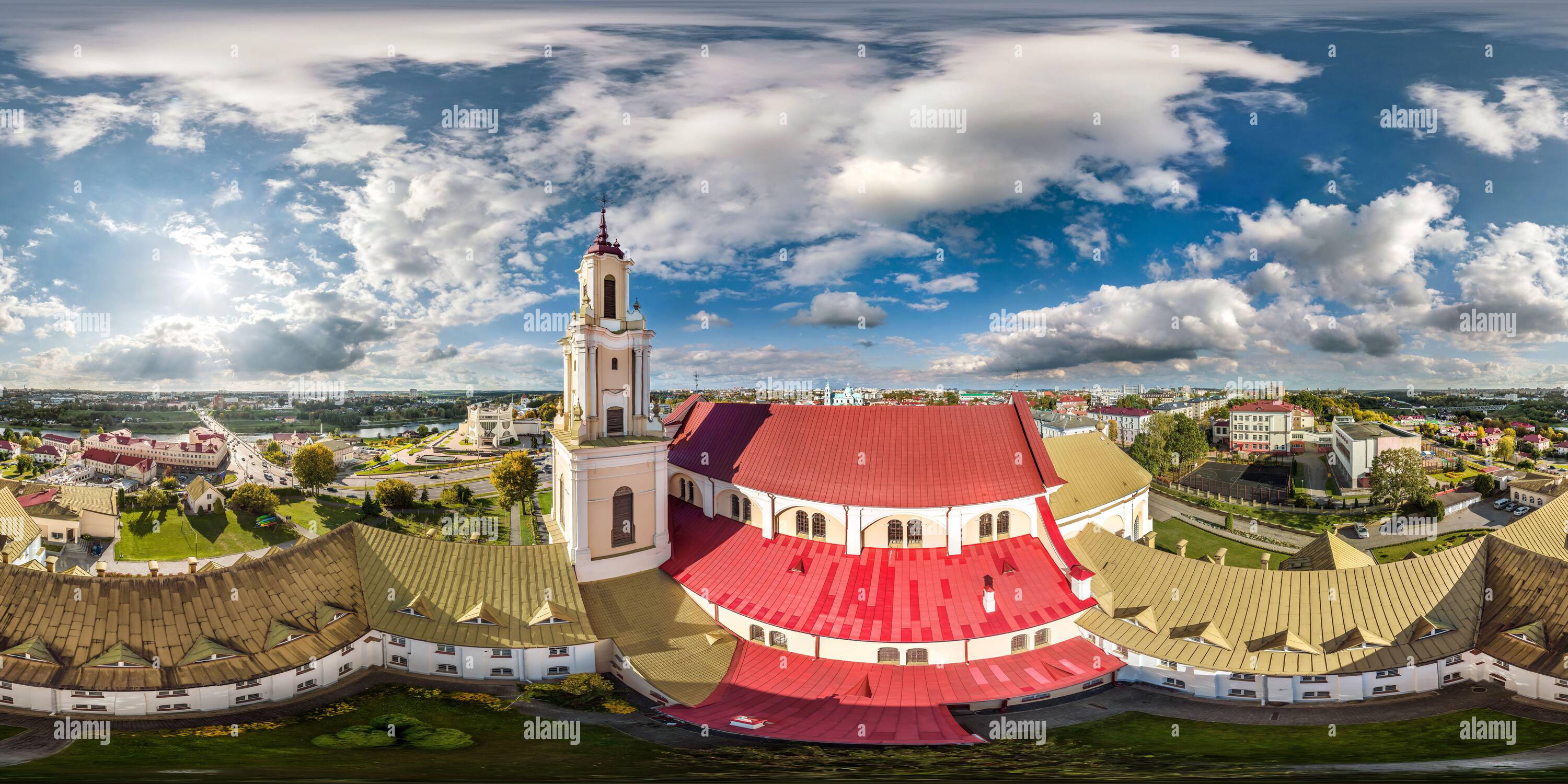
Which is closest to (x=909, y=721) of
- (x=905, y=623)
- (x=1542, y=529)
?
(x=905, y=623)

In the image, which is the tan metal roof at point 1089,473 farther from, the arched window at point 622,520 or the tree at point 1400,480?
the tree at point 1400,480

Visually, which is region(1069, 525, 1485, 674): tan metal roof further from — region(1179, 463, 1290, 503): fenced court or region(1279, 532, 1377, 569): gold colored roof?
region(1179, 463, 1290, 503): fenced court

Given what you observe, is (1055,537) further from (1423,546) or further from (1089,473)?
(1423,546)

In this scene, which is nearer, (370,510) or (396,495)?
(370,510)

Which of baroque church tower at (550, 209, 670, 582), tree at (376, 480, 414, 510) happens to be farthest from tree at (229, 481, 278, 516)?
baroque church tower at (550, 209, 670, 582)

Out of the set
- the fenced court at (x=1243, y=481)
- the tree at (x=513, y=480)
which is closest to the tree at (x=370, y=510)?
the tree at (x=513, y=480)

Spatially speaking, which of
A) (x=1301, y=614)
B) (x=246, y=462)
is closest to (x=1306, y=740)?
(x=1301, y=614)
